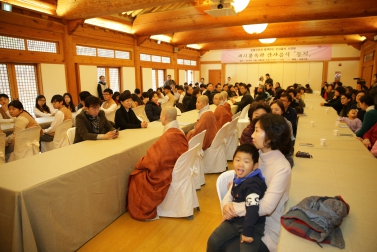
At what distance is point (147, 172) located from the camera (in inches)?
101

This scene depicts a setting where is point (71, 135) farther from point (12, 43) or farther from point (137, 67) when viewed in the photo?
point (137, 67)

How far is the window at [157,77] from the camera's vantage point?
38.3 feet

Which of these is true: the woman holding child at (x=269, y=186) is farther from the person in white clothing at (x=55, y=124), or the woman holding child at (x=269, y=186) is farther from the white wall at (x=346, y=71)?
the white wall at (x=346, y=71)

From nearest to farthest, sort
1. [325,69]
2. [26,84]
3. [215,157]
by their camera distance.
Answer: [215,157] → [26,84] → [325,69]

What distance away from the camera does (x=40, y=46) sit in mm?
6355

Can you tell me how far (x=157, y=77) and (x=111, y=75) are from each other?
3165mm

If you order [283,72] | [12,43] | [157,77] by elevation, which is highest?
[12,43]

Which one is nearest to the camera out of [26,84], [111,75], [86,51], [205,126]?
[205,126]

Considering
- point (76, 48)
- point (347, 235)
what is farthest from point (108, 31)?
point (347, 235)

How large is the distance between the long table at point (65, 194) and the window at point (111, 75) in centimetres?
638

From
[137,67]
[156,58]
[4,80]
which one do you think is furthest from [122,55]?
[4,80]

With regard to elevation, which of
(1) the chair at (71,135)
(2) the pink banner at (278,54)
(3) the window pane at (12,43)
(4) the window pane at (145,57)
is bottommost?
(1) the chair at (71,135)

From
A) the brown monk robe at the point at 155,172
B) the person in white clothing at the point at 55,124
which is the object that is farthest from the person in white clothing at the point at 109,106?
the brown monk robe at the point at 155,172

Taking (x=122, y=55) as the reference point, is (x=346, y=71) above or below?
below
